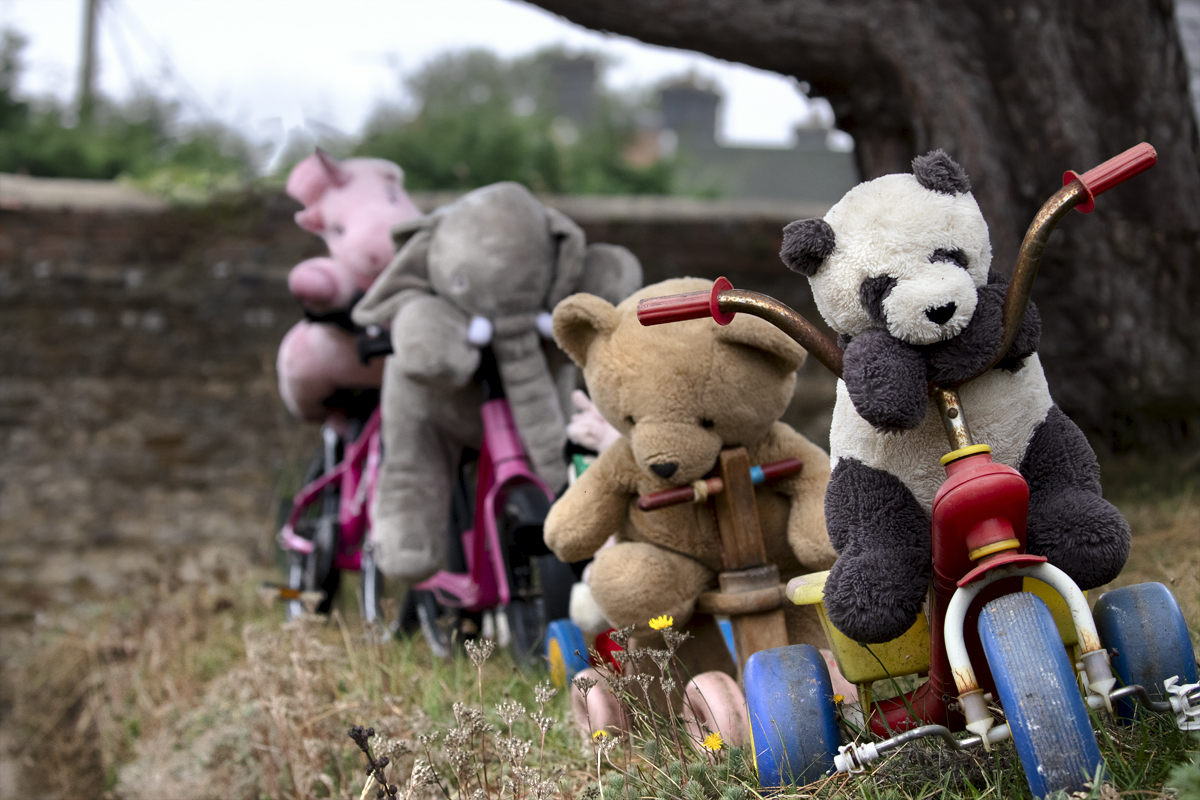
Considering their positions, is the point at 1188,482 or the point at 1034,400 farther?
the point at 1188,482

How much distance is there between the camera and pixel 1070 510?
4.53ft

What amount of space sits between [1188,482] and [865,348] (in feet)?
8.70

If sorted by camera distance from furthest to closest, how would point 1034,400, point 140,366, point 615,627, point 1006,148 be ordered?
point 140,366, point 1006,148, point 615,627, point 1034,400

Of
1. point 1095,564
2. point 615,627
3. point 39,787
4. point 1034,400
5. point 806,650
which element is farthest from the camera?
point 39,787

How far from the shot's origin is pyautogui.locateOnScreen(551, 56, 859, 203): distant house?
1478cm

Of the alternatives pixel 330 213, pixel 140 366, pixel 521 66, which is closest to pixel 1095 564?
pixel 330 213

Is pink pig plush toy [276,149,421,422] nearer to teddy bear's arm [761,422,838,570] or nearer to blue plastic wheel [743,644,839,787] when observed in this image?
teddy bear's arm [761,422,838,570]

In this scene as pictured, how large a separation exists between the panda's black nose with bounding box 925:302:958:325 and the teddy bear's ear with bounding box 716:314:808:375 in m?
0.54

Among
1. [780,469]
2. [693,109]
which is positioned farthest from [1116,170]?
[693,109]

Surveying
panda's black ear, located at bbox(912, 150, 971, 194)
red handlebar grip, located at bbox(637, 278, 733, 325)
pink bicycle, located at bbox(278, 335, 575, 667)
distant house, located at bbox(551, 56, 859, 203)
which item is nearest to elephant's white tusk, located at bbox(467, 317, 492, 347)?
pink bicycle, located at bbox(278, 335, 575, 667)

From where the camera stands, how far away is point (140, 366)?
5.37 metres

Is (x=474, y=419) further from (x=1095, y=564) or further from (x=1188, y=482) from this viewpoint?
(x=1188, y=482)

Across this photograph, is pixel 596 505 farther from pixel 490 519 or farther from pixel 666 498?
pixel 490 519

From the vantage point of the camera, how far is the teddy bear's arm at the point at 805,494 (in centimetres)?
194
